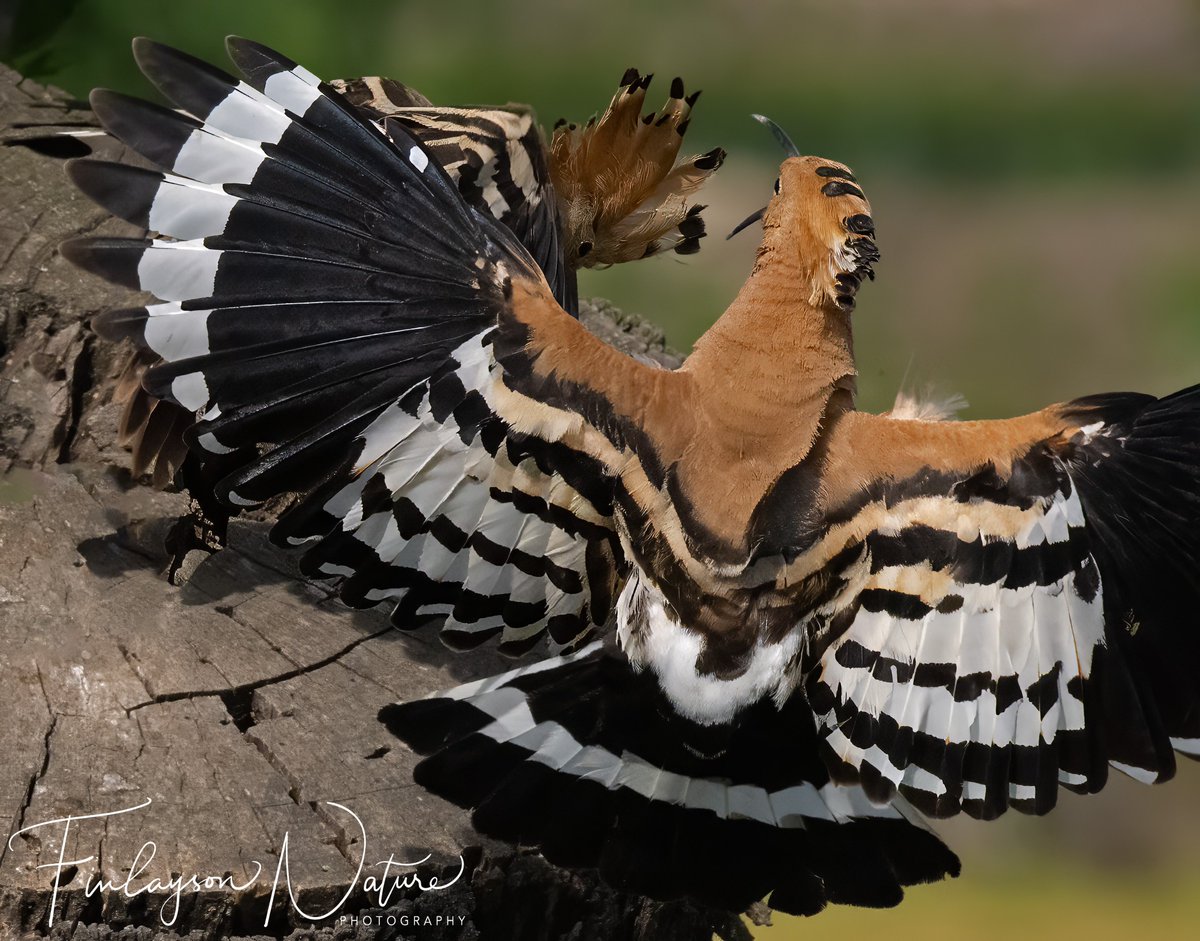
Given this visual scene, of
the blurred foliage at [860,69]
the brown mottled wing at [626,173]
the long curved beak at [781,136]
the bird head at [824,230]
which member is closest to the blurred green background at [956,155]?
the blurred foliage at [860,69]

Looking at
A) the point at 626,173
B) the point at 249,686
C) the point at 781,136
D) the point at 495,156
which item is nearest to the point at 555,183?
the point at 626,173

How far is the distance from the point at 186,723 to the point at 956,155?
5.74 metres

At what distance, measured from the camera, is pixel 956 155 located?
684 centimetres

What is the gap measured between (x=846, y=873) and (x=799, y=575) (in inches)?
16.7

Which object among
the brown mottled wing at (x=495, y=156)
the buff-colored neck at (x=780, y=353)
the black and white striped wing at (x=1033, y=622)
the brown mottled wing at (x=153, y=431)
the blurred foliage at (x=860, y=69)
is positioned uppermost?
the blurred foliage at (x=860, y=69)

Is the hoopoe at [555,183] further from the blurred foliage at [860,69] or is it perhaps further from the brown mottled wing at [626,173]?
the blurred foliage at [860,69]

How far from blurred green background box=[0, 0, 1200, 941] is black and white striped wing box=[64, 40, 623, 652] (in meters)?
1.93

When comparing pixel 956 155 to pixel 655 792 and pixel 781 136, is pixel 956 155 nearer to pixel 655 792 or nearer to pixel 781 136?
pixel 781 136

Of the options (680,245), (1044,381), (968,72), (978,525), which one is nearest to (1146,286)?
(1044,381)

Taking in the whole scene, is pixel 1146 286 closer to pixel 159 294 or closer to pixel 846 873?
pixel 846 873

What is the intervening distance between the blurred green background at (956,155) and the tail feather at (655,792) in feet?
6.36

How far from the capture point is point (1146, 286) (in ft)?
21.6

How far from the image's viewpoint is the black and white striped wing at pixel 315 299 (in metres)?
1.86

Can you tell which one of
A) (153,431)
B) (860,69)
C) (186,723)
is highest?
(860,69)
